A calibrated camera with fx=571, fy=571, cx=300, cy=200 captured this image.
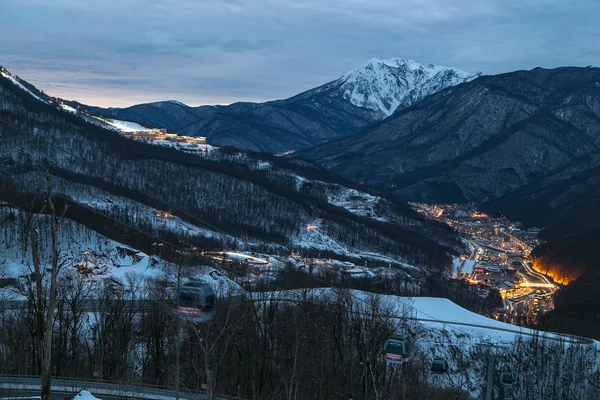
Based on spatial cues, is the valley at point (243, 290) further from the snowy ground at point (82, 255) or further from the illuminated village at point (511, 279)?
the illuminated village at point (511, 279)

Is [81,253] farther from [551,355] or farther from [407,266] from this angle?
[407,266]

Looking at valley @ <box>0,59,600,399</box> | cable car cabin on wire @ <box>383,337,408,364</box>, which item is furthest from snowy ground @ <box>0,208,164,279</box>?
cable car cabin on wire @ <box>383,337,408,364</box>

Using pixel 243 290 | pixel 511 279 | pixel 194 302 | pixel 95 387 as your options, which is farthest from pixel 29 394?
pixel 511 279

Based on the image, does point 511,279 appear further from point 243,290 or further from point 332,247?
point 243,290

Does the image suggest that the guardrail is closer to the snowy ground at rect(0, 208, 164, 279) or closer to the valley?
the valley

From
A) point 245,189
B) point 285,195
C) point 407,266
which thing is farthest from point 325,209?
point 407,266

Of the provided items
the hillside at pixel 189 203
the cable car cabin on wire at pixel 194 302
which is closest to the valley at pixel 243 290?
the cable car cabin on wire at pixel 194 302
